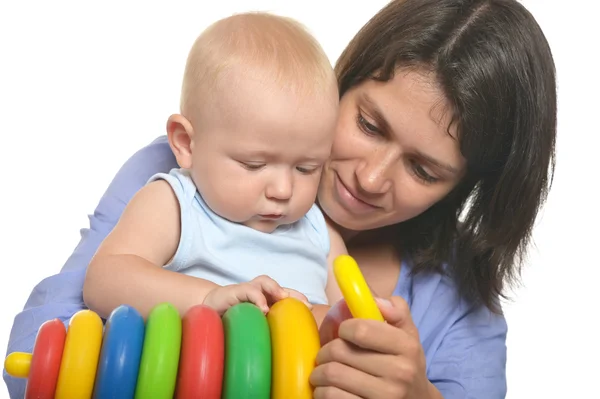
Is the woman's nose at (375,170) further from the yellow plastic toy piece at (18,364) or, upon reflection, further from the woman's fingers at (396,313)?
the yellow plastic toy piece at (18,364)

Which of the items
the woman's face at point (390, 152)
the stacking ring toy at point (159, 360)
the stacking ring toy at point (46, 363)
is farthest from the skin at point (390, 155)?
the stacking ring toy at point (46, 363)

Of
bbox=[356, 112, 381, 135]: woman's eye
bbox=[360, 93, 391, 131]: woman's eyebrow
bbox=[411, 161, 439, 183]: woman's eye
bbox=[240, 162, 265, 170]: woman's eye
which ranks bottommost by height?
bbox=[411, 161, 439, 183]: woman's eye

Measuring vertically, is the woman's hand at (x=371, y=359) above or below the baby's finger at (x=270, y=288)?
below

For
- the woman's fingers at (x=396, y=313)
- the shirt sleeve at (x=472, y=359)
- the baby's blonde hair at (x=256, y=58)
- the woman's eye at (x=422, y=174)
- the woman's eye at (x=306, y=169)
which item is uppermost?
the baby's blonde hair at (x=256, y=58)

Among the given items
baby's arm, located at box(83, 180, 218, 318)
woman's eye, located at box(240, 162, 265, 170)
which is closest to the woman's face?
woman's eye, located at box(240, 162, 265, 170)

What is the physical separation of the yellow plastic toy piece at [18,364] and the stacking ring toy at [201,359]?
232 mm

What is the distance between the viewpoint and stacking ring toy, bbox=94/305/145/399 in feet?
4.34

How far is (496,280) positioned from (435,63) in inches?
23.9

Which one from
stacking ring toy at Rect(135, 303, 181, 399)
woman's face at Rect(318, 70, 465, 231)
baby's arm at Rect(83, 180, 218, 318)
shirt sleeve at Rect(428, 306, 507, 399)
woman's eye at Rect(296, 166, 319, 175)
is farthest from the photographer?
shirt sleeve at Rect(428, 306, 507, 399)

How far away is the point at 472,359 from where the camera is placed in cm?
217

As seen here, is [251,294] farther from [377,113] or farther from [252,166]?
[377,113]

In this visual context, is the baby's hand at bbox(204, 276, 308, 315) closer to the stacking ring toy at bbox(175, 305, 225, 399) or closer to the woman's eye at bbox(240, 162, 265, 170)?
the stacking ring toy at bbox(175, 305, 225, 399)

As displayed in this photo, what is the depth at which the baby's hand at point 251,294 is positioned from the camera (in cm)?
149

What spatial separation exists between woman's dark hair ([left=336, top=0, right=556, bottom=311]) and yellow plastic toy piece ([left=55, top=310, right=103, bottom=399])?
848mm
